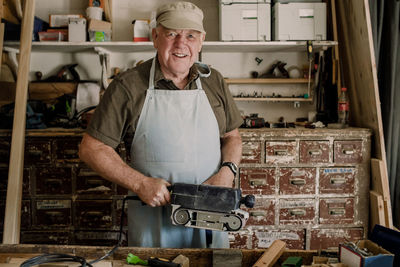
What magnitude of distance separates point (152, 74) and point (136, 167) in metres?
0.42

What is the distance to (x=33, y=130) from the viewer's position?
108 inches

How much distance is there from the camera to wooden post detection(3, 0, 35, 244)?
254 centimetres

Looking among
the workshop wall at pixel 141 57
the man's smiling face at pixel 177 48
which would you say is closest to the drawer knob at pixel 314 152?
the workshop wall at pixel 141 57

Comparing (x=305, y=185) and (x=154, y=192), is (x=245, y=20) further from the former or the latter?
(x=154, y=192)

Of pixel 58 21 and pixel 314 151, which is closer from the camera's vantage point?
pixel 314 151

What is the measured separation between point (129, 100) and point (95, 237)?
164 centimetres

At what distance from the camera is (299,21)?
10.1 feet

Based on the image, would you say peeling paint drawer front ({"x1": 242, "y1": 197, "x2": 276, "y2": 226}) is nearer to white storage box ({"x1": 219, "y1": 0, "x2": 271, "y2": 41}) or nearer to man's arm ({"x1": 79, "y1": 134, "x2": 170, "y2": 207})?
white storage box ({"x1": 219, "y1": 0, "x2": 271, "y2": 41})

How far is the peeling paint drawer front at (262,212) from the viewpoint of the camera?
282 cm

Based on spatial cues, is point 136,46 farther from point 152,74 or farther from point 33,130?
point 152,74

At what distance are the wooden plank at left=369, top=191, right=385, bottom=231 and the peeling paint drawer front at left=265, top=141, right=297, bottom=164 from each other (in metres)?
0.65

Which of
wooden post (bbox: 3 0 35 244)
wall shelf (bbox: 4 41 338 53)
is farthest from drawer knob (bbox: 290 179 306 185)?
wooden post (bbox: 3 0 35 244)

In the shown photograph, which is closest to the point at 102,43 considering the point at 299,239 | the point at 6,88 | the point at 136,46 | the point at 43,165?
the point at 136,46

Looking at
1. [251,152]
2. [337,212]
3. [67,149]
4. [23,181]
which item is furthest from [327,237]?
[23,181]
